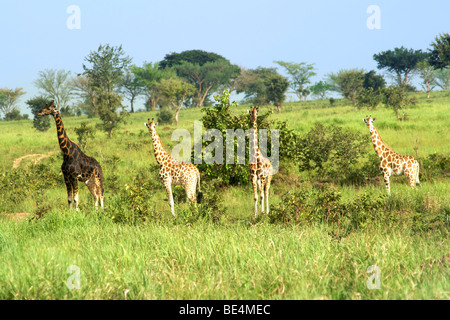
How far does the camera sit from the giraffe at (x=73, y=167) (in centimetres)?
1018

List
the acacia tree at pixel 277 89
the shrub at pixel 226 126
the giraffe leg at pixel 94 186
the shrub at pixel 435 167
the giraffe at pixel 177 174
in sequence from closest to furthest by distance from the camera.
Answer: the giraffe at pixel 177 174 < the giraffe leg at pixel 94 186 < the shrub at pixel 226 126 < the shrub at pixel 435 167 < the acacia tree at pixel 277 89

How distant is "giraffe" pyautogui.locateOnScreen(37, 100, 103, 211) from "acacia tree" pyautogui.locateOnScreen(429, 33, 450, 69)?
22.7m

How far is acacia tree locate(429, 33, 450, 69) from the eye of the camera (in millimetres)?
25641

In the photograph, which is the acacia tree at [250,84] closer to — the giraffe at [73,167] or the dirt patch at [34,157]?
the dirt patch at [34,157]

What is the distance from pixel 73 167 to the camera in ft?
33.3

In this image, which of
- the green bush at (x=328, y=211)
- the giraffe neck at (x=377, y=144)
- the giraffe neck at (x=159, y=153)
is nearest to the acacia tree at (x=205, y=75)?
the giraffe neck at (x=377, y=144)

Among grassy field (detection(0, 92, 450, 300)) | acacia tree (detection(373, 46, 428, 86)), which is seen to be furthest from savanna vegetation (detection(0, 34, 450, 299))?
acacia tree (detection(373, 46, 428, 86))

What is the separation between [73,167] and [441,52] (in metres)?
23.6

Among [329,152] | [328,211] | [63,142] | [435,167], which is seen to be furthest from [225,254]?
[435,167]

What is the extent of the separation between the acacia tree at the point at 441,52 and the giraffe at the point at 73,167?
22743mm

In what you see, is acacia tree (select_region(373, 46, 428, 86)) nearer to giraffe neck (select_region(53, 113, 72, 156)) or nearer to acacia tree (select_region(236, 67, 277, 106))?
acacia tree (select_region(236, 67, 277, 106))

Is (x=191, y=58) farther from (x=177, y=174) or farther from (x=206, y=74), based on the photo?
(x=177, y=174)

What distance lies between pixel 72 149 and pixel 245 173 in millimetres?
5102
